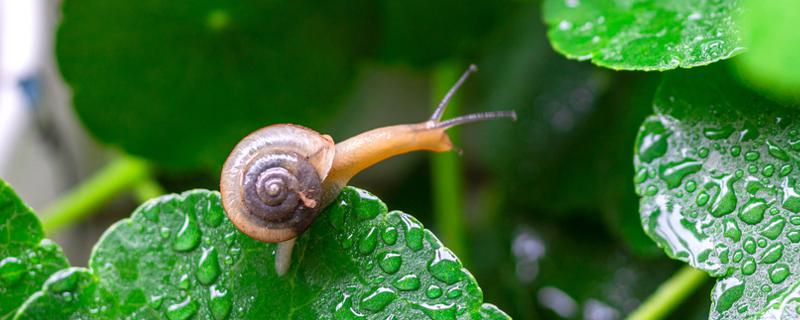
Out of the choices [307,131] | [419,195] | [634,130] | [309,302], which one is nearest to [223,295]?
[309,302]

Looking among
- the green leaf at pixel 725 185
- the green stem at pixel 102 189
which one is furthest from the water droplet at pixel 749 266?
the green stem at pixel 102 189

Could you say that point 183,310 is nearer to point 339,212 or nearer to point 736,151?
point 339,212

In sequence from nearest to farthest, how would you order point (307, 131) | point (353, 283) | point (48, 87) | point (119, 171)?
1. point (353, 283)
2. point (307, 131)
3. point (119, 171)
4. point (48, 87)

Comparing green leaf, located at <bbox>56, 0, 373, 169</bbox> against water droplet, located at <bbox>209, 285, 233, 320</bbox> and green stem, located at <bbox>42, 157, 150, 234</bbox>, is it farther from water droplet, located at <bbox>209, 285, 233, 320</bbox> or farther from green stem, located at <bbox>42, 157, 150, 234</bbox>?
water droplet, located at <bbox>209, 285, 233, 320</bbox>

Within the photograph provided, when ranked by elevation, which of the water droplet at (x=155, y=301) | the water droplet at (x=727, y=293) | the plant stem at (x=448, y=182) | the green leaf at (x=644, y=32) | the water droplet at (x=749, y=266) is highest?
the green leaf at (x=644, y=32)

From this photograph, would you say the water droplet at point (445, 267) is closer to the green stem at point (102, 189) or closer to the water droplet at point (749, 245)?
the water droplet at point (749, 245)

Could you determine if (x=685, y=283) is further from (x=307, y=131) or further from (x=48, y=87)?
(x=48, y=87)
